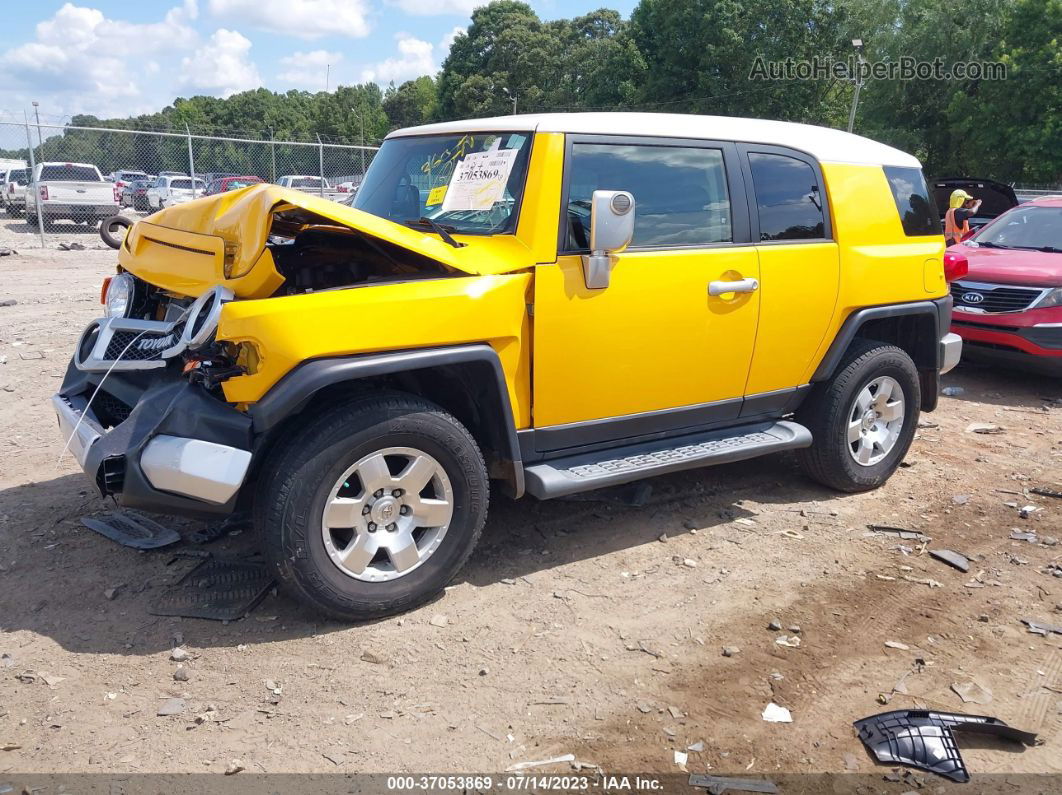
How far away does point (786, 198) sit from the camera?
4.57 metres

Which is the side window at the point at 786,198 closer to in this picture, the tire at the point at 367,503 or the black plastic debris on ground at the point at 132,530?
the tire at the point at 367,503

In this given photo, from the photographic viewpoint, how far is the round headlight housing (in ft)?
13.2

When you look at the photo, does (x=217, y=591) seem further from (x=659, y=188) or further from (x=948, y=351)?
(x=948, y=351)

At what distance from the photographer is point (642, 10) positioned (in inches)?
1805

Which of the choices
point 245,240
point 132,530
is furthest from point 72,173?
point 245,240

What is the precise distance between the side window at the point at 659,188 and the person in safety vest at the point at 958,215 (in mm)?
6602

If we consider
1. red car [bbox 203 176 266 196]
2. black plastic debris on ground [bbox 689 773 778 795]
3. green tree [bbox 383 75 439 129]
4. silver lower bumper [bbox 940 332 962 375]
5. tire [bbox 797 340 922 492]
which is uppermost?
green tree [bbox 383 75 439 129]

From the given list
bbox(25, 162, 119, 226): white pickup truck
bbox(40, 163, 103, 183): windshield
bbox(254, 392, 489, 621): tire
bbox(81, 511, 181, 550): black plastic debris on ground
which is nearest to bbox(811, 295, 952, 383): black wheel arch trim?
bbox(254, 392, 489, 621): tire

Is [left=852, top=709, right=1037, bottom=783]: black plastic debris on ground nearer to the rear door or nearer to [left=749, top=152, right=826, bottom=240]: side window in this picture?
the rear door

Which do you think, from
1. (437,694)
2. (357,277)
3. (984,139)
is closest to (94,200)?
(357,277)

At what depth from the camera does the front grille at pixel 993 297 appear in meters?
7.78

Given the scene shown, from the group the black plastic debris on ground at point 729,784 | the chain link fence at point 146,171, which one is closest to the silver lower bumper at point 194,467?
the black plastic debris on ground at point 729,784

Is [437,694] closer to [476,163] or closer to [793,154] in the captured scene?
[476,163]

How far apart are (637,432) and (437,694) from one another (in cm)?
169
